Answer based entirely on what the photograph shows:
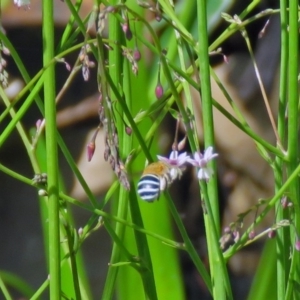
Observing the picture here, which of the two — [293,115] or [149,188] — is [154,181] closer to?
[149,188]

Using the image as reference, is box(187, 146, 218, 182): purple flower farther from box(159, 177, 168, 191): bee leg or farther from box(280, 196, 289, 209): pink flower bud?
box(280, 196, 289, 209): pink flower bud

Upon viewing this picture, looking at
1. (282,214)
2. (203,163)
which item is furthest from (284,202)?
(203,163)

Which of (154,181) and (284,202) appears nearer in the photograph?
(154,181)

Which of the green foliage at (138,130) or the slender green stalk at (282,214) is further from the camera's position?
the slender green stalk at (282,214)

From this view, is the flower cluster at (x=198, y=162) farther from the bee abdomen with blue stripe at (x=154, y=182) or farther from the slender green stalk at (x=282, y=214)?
the slender green stalk at (x=282, y=214)

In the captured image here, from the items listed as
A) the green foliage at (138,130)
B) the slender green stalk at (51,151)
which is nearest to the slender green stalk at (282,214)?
the green foliage at (138,130)

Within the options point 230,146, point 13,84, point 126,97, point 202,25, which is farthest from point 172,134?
point 202,25
